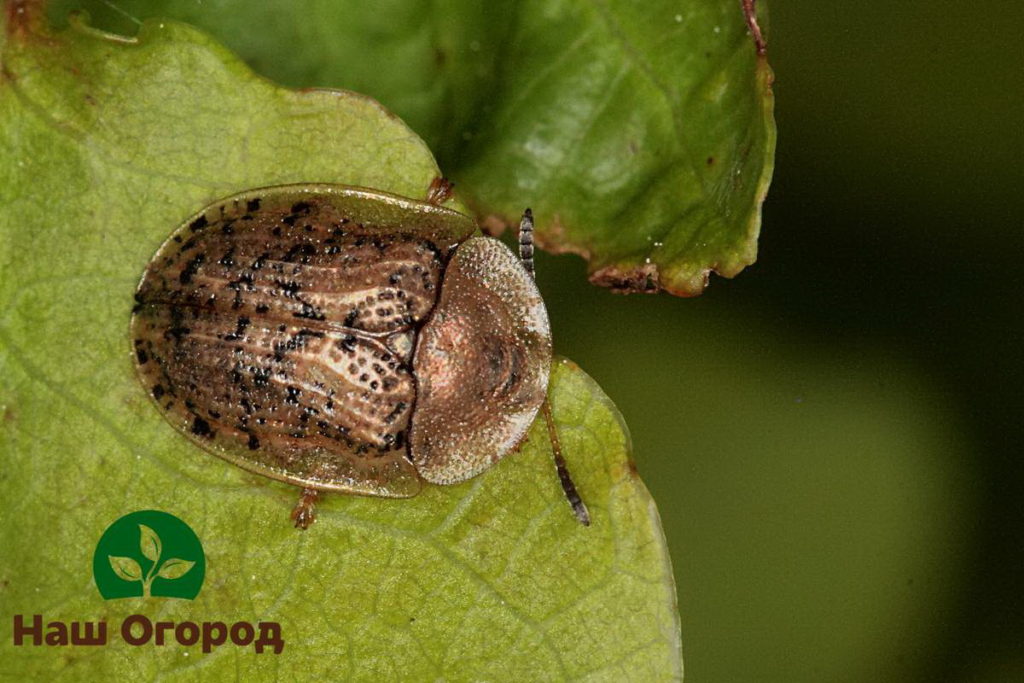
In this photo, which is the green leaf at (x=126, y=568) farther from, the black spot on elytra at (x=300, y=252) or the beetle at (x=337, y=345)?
the black spot on elytra at (x=300, y=252)

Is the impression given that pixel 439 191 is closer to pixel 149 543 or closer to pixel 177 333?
pixel 177 333

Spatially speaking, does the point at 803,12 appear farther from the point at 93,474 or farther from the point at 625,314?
the point at 93,474

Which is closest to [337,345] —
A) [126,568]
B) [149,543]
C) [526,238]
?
[526,238]

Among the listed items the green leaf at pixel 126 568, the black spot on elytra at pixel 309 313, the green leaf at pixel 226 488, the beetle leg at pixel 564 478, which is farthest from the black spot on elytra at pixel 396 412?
the green leaf at pixel 126 568

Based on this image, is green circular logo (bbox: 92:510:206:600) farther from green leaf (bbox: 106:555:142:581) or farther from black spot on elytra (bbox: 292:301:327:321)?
black spot on elytra (bbox: 292:301:327:321)

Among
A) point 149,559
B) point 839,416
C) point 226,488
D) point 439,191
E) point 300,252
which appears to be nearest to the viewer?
point 149,559

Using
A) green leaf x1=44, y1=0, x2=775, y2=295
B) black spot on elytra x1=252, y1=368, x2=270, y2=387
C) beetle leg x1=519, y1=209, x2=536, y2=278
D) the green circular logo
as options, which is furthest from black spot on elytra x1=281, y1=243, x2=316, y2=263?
the green circular logo
